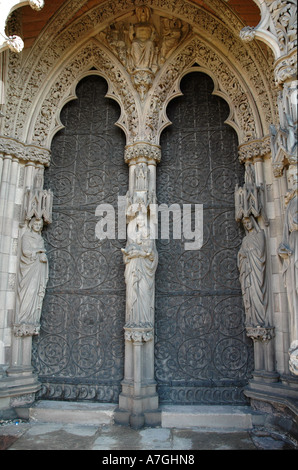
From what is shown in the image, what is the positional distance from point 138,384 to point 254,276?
2.34 m

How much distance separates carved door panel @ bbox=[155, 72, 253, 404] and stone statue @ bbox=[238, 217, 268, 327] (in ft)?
1.28

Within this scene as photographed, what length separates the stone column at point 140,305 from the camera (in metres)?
5.38

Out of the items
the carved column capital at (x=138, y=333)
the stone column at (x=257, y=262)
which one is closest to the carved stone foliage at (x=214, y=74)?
the stone column at (x=257, y=262)

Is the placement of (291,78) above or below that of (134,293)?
above

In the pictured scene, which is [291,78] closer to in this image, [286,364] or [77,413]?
[286,364]

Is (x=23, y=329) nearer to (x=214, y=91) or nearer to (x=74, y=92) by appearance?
(x=74, y=92)

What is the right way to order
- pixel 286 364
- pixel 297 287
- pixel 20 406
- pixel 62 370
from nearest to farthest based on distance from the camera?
pixel 297 287 → pixel 286 364 → pixel 20 406 → pixel 62 370

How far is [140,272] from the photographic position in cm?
575

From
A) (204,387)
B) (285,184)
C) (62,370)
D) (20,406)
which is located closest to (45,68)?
(285,184)

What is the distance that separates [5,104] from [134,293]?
3972 millimetres

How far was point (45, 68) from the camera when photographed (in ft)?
22.6

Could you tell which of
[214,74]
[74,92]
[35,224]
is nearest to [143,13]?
[214,74]

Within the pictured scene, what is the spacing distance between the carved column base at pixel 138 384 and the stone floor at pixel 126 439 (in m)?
0.16

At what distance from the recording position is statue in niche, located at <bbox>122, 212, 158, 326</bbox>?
5.66m
